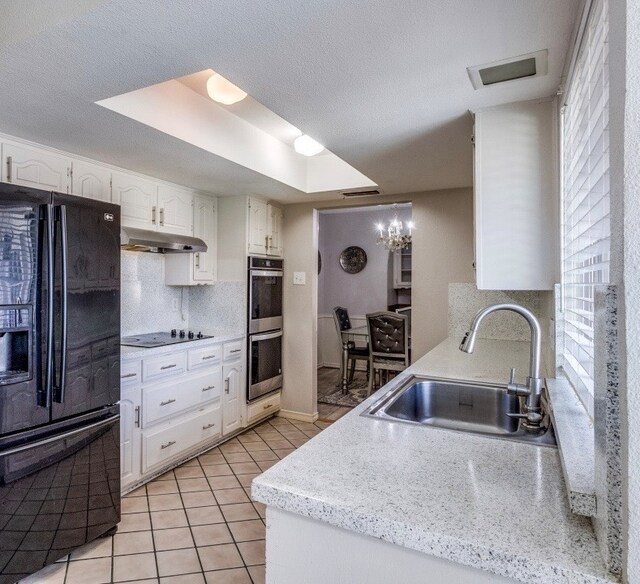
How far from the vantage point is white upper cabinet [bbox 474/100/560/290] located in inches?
66.9

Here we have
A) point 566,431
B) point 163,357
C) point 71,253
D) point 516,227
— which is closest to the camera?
point 566,431

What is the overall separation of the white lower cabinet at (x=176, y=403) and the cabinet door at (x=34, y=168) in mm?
1058

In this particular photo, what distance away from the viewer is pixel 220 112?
2.46 metres

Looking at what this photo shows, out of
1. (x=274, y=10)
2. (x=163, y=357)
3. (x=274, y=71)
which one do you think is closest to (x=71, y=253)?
(x=163, y=357)

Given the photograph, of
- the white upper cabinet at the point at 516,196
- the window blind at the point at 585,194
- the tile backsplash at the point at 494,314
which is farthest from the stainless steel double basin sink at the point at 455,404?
the tile backsplash at the point at 494,314

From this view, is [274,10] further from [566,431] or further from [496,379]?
[496,379]

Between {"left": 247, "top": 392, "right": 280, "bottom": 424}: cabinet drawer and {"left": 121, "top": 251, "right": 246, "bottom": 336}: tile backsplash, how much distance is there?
0.71 metres

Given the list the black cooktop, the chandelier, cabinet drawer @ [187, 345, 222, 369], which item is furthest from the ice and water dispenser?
the chandelier

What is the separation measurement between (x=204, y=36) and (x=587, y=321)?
4.51ft

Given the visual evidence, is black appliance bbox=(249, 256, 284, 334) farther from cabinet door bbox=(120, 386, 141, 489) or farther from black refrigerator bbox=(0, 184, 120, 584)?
black refrigerator bbox=(0, 184, 120, 584)

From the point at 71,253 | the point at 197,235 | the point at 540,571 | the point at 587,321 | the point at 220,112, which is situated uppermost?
the point at 220,112

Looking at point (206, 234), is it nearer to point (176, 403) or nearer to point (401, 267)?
point (176, 403)

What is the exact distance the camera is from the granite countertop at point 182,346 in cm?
256

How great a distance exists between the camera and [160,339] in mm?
3074
